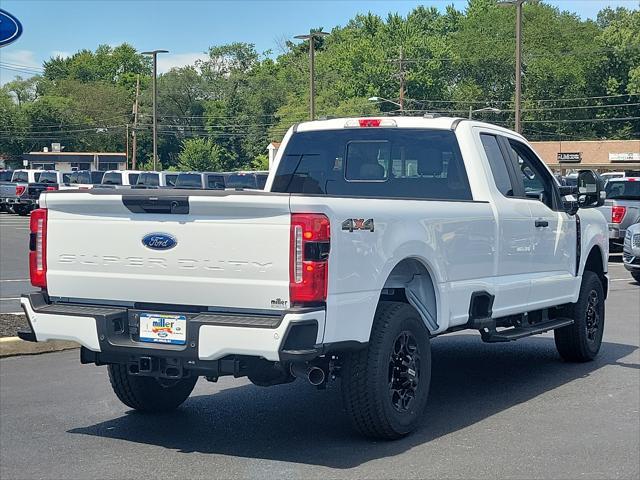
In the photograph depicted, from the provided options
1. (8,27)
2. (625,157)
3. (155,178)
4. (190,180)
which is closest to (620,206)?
(8,27)

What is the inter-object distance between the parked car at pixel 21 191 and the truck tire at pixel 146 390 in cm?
3641

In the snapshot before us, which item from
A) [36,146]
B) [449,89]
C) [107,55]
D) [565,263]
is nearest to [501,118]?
[449,89]

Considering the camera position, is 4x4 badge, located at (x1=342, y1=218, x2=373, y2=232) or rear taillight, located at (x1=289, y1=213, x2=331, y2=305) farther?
4x4 badge, located at (x1=342, y1=218, x2=373, y2=232)

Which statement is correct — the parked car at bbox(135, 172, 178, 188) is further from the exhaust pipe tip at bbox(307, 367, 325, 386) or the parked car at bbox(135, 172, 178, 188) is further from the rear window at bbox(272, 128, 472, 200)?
the exhaust pipe tip at bbox(307, 367, 325, 386)

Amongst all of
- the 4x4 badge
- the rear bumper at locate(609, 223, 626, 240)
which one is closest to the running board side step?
the 4x4 badge

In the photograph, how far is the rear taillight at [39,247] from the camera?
668cm

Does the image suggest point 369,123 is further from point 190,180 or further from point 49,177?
point 49,177

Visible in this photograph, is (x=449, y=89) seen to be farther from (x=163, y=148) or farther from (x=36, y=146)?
(x=36, y=146)

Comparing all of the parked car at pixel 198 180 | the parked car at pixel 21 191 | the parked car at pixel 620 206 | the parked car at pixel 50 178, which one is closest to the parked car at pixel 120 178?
the parked car at pixel 198 180

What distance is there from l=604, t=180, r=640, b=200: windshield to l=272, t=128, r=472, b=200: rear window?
1595 cm

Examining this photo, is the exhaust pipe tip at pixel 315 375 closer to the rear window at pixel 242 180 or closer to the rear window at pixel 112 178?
the rear window at pixel 242 180

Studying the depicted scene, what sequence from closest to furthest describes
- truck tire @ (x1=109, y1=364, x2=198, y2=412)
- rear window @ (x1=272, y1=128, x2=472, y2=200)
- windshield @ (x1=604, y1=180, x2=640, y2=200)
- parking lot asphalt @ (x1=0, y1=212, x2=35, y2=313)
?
truck tire @ (x1=109, y1=364, x2=198, y2=412) → rear window @ (x1=272, y1=128, x2=472, y2=200) → parking lot asphalt @ (x1=0, y1=212, x2=35, y2=313) → windshield @ (x1=604, y1=180, x2=640, y2=200)

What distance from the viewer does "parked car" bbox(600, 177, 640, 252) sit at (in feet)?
74.1

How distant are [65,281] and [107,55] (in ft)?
501
